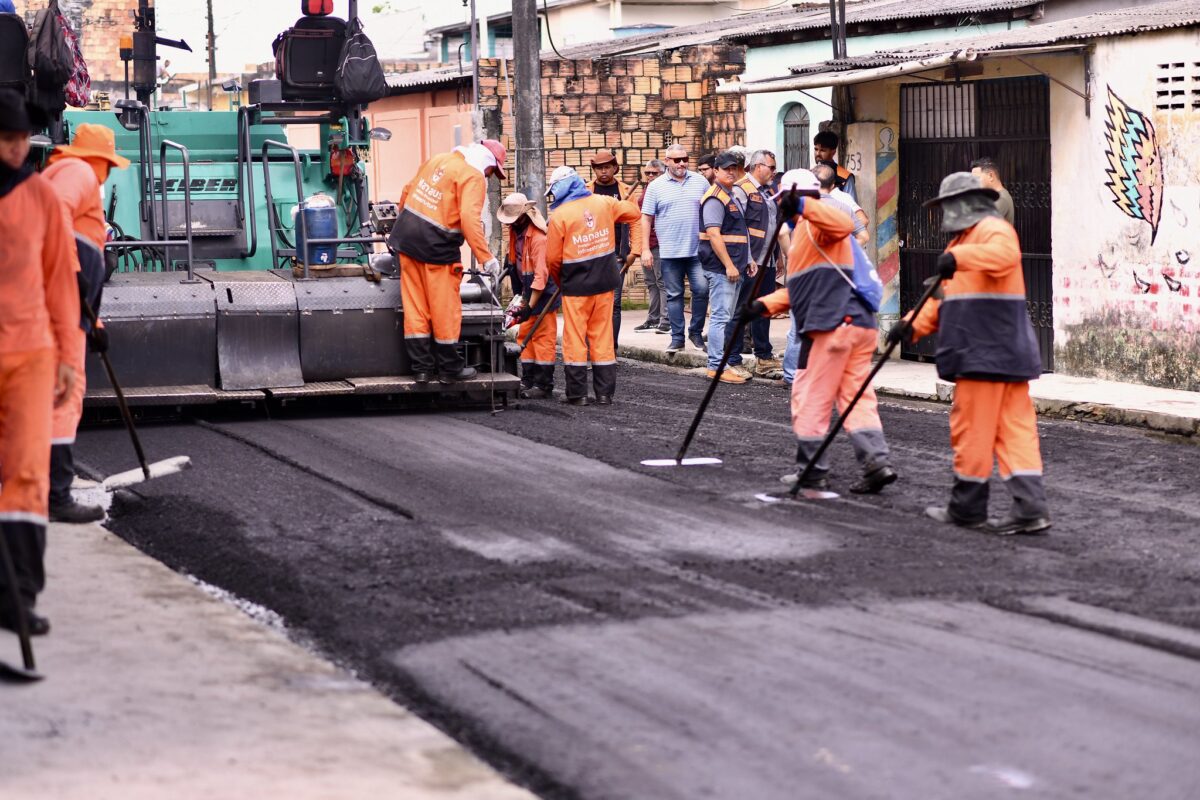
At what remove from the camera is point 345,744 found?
555cm

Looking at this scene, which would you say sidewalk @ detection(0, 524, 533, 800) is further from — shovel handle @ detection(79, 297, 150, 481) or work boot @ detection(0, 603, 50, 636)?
shovel handle @ detection(79, 297, 150, 481)

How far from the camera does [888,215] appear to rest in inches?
690

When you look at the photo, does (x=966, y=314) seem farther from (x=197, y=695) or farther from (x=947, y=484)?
(x=197, y=695)

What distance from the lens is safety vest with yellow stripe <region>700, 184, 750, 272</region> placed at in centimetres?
1576

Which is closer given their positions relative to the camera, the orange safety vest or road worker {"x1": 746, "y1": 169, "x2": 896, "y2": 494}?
road worker {"x1": 746, "y1": 169, "x2": 896, "y2": 494}

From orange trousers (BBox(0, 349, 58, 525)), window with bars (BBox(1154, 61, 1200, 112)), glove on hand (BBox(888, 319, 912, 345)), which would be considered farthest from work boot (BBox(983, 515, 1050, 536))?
window with bars (BBox(1154, 61, 1200, 112))

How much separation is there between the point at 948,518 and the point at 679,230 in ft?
26.6

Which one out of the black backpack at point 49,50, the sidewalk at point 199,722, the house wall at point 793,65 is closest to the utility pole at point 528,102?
the house wall at point 793,65

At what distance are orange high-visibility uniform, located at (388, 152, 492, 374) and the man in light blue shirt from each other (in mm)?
3824

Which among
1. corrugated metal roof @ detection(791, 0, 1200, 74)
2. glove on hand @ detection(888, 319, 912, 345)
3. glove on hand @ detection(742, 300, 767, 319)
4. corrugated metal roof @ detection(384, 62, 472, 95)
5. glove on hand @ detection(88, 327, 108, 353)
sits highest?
corrugated metal roof @ detection(384, 62, 472, 95)

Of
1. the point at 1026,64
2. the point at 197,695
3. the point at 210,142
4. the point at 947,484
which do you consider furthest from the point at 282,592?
the point at 1026,64

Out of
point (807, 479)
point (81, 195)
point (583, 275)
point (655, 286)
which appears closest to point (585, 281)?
point (583, 275)

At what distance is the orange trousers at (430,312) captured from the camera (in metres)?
13.3

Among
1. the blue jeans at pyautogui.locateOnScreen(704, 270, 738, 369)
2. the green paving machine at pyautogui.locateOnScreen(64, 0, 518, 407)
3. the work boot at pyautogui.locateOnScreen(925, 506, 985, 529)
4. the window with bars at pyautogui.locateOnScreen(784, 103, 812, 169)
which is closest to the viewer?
the work boot at pyautogui.locateOnScreen(925, 506, 985, 529)
